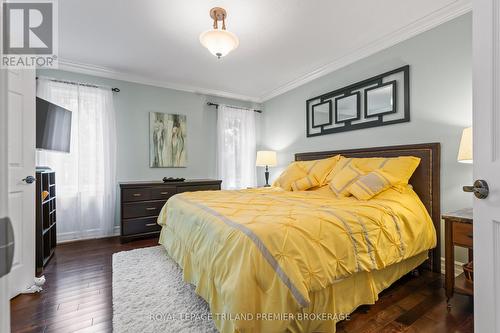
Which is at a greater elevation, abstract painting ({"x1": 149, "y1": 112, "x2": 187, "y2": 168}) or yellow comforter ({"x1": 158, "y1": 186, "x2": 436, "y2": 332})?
abstract painting ({"x1": 149, "y1": 112, "x2": 187, "y2": 168})

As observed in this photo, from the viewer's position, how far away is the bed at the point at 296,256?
1.20 m

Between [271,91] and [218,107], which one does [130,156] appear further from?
[271,91]

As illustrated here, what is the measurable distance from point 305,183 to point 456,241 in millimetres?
1594

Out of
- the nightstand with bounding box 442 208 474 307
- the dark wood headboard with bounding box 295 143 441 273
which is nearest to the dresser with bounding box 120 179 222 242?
the dark wood headboard with bounding box 295 143 441 273

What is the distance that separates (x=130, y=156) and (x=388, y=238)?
12.4ft

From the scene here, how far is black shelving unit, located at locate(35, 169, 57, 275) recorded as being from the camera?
2.35 metres

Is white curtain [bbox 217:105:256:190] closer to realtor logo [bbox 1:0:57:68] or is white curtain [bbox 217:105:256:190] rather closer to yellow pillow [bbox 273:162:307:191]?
yellow pillow [bbox 273:162:307:191]

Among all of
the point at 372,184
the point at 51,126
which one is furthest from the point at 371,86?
the point at 51,126

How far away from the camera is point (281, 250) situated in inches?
49.7

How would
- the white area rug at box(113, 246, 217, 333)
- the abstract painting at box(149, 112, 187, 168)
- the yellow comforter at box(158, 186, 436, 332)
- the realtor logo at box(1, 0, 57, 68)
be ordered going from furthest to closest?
the abstract painting at box(149, 112, 187, 168) < the realtor logo at box(1, 0, 57, 68) < the white area rug at box(113, 246, 217, 333) < the yellow comforter at box(158, 186, 436, 332)

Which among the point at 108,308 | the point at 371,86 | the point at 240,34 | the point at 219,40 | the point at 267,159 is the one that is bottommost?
the point at 108,308

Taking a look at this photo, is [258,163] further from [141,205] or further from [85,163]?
[85,163]

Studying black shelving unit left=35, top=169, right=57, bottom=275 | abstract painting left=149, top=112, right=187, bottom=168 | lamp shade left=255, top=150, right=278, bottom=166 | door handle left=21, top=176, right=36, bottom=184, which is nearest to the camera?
door handle left=21, top=176, right=36, bottom=184

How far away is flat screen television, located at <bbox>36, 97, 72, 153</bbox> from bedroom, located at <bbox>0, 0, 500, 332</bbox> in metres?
0.02
